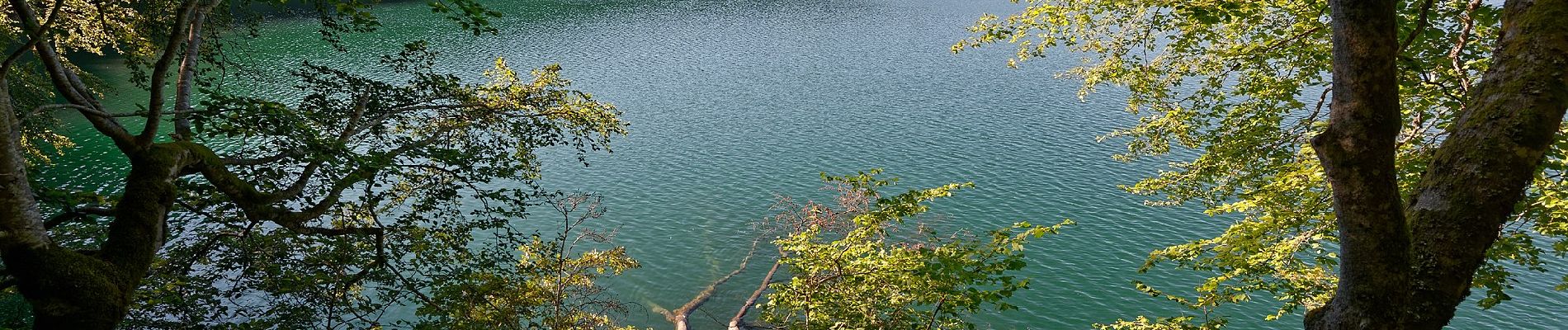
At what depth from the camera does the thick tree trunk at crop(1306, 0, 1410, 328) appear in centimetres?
297

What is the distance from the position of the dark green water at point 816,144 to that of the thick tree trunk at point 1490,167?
27.7 feet

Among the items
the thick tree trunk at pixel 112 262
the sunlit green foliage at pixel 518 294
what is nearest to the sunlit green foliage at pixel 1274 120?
the sunlit green foliage at pixel 518 294

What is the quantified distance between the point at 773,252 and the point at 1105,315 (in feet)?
22.3

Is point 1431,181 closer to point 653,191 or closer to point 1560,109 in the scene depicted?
point 1560,109

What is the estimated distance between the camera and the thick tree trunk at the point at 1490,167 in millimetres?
3301

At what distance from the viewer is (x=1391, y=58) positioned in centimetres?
295

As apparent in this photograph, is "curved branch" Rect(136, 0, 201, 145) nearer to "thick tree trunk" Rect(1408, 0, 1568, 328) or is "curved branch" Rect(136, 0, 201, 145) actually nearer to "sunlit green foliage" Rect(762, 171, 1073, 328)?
"sunlit green foliage" Rect(762, 171, 1073, 328)

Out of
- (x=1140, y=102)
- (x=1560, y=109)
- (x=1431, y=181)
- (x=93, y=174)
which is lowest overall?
(x=93, y=174)

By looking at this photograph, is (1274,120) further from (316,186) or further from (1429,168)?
(316,186)

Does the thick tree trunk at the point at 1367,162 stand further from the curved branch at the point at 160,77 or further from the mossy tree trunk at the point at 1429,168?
the curved branch at the point at 160,77

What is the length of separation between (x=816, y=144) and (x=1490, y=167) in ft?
71.2

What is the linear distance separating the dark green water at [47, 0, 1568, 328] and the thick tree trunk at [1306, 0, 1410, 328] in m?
7.99

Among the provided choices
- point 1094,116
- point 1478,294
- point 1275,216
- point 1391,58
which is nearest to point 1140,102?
point 1275,216

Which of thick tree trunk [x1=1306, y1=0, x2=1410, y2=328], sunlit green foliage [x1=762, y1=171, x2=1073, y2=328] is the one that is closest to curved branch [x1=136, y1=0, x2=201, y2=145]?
sunlit green foliage [x1=762, y1=171, x2=1073, y2=328]
